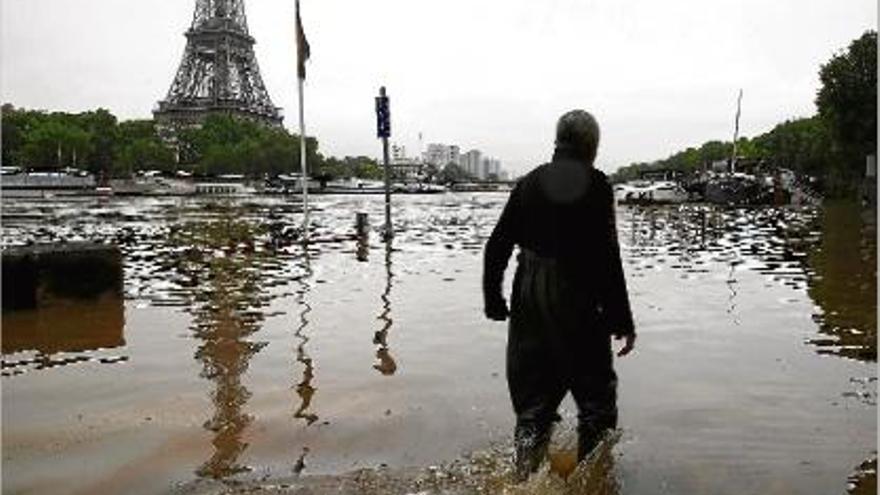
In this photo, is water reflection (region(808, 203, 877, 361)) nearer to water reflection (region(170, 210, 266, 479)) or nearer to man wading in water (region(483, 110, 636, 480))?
man wading in water (region(483, 110, 636, 480))

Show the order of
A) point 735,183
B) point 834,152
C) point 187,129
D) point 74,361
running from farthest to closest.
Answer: point 187,129
point 834,152
point 735,183
point 74,361

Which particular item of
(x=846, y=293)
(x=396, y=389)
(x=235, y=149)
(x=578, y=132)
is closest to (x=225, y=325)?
(x=396, y=389)

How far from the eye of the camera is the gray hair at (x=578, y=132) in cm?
393

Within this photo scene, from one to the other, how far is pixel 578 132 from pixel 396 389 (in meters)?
2.81

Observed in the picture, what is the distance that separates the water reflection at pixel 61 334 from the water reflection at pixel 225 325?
78 centimetres

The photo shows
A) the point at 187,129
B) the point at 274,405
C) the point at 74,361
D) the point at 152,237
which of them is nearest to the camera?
the point at 274,405

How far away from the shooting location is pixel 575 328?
392cm

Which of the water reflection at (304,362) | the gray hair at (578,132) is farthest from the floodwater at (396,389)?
the gray hair at (578,132)

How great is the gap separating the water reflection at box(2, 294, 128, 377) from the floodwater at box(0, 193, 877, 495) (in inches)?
1.3

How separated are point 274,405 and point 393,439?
107cm

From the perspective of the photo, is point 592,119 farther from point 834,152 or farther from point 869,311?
point 834,152

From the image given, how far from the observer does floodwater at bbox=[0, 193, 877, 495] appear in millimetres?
4375

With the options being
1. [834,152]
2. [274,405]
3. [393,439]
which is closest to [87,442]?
[274,405]

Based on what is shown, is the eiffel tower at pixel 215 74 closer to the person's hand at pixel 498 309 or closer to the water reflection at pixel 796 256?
the water reflection at pixel 796 256
